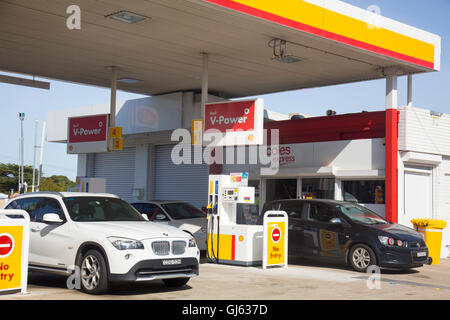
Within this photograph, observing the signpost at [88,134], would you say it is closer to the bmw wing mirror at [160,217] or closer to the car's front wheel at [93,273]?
the bmw wing mirror at [160,217]

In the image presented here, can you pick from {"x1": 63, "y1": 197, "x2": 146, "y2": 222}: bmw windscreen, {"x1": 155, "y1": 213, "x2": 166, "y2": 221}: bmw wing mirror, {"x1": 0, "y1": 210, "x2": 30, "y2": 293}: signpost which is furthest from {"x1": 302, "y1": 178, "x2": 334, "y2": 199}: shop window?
{"x1": 0, "y1": 210, "x2": 30, "y2": 293}: signpost

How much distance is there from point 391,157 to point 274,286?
7684 mm

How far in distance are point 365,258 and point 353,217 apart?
998mm

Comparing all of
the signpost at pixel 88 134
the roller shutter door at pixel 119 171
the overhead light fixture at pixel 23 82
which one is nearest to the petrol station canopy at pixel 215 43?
the overhead light fixture at pixel 23 82

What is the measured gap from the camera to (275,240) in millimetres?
12883

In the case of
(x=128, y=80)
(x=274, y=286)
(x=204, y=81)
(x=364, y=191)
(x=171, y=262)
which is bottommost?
(x=274, y=286)

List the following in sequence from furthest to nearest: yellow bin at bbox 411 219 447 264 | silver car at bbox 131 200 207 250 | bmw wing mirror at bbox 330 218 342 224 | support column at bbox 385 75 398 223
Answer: support column at bbox 385 75 398 223, yellow bin at bbox 411 219 447 264, silver car at bbox 131 200 207 250, bmw wing mirror at bbox 330 218 342 224

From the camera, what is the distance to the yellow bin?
610 inches

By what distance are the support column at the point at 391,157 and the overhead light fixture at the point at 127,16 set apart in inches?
295

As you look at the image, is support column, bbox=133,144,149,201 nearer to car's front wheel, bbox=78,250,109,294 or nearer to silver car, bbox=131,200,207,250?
silver car, bbox=131,200,207,250

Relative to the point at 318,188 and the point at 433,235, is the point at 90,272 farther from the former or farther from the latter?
the point at 318,188

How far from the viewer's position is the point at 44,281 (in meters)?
10.3

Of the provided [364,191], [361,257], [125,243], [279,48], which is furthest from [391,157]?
[125,243]

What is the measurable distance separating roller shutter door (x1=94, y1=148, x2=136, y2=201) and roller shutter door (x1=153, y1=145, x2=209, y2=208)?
1519mm
